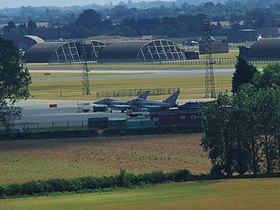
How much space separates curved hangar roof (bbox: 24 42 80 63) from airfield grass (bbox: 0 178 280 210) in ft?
391

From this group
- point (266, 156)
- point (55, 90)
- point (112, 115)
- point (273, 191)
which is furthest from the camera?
point (55, 90)

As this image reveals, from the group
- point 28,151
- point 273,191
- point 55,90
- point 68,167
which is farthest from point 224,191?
point 55,90

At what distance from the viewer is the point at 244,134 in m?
54.3

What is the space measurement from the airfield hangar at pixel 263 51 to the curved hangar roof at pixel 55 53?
92.5 ft

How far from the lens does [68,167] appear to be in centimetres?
5575

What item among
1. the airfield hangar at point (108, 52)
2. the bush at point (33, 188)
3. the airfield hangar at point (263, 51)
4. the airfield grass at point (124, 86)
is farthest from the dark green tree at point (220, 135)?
the airfield hangar at point (108, 52)

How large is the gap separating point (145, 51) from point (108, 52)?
5.69 metres

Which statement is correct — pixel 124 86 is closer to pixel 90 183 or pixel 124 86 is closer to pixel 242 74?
pixel 242 74

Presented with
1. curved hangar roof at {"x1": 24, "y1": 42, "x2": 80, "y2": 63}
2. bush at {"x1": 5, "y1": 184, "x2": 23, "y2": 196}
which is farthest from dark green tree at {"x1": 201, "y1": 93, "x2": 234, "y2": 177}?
curved hangar roof at {"x1": 24, "y1": 42, "x2": 80, "y2": 63}

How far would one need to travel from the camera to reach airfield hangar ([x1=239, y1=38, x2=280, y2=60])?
14712cm

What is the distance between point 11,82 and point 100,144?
45.5 feet

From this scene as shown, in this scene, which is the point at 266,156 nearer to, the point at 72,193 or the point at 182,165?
the point at 182,165

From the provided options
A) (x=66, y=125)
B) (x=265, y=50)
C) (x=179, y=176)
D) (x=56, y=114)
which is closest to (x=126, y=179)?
(x=179, y=176)

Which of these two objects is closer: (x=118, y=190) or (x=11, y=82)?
(x=118, y=190)
